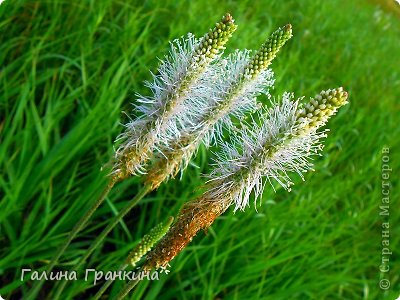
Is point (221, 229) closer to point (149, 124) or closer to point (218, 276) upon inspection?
point (218, 276)

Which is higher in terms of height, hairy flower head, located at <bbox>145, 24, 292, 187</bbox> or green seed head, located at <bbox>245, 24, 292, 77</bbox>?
green seed head, located at <bbox>245, 24, 292, 77</bbox>

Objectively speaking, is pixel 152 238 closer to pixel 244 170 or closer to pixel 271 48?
pixel 244 170

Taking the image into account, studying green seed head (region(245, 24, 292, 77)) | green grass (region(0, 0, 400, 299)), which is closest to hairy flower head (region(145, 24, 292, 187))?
green seed head (region(245, 24, 292, 77))

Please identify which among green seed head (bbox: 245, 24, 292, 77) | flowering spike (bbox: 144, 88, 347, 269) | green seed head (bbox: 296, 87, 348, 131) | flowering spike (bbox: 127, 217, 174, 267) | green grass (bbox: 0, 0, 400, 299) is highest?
green seed head (bbox: 245, 24, 292, 77)

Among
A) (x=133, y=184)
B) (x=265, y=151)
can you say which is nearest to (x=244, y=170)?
(x=265, y=151)

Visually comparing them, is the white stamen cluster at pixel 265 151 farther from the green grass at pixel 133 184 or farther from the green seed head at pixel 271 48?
the green grass at pixel 133 184

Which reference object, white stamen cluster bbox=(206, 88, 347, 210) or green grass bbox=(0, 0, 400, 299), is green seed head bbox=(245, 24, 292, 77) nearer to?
white stamen cluster bbox=(206, 88, 347, 210)

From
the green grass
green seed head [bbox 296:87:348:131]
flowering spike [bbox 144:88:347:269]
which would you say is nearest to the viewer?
green seed head [bbox 296:87:348:131]

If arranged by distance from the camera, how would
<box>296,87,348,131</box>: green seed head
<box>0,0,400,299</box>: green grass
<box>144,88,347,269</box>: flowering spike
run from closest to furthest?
<box>296,87,348,131</box>: green seed head < <box>144,88,347,269</box>: flowering spike < <box>0,0,400,299</box>: green grass
